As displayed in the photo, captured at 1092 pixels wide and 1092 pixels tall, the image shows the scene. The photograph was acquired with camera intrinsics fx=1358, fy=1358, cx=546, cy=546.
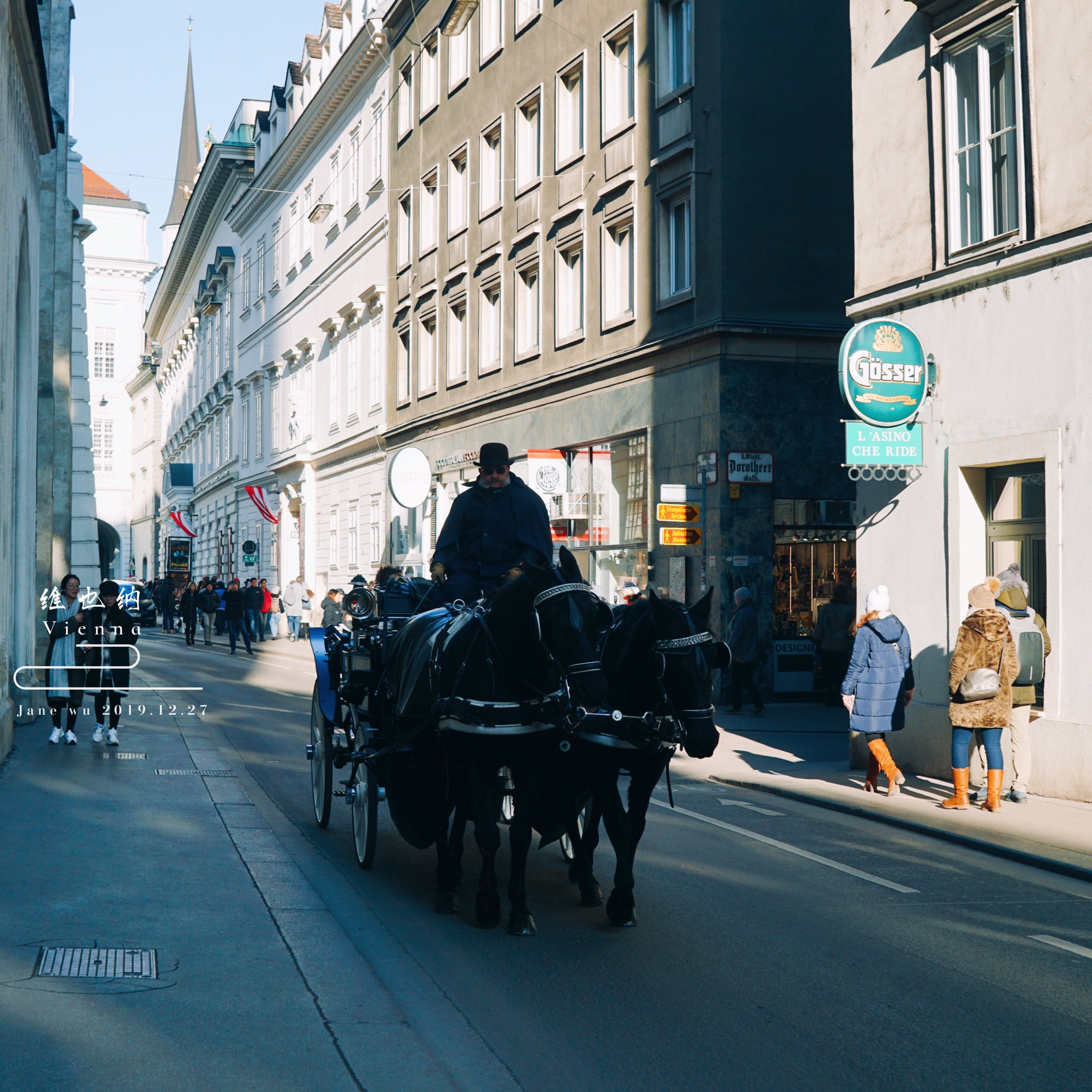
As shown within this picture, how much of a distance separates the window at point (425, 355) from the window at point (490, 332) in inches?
138

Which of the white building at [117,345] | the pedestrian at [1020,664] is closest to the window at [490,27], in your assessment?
the pedestrian at [1020,664]

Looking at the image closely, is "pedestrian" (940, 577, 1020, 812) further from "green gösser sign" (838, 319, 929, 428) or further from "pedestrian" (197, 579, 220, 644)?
"pedestrian" (197, 579, 220, 644)

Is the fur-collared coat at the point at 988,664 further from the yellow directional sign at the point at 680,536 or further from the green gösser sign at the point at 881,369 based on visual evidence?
the yellow directional sign at the point at 680,536

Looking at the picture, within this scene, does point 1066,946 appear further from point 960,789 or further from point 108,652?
point 108,652

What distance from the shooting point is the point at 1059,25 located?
11914mm

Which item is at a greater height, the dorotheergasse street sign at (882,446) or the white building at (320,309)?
the white building at (320,309)

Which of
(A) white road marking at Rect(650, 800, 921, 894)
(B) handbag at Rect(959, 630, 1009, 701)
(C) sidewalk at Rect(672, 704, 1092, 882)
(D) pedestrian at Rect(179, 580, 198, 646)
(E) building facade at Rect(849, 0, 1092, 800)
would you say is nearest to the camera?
(A) white road marking at Rect(650, 800, 921, 894)

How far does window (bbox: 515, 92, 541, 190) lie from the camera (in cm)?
2738

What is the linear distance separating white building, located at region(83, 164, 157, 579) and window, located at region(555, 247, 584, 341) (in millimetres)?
64811

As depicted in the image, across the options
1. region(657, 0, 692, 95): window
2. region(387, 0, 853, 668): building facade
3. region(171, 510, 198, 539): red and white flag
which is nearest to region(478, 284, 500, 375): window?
region(387, 0, 853, 668): building facade

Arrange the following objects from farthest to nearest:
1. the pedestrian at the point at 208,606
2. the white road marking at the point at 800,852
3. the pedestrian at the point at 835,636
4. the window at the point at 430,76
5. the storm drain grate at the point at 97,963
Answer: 1. the pedestrian at the point at 208,606
2. the window at the point at 430,76
3. the pedestrian at the point at 835,636
4. the white road marking at the point at 800,852
5. the storm drain grate at the point at 97,963

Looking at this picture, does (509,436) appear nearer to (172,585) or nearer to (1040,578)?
(1040,578)

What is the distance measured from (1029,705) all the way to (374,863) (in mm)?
6233

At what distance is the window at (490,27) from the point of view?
95.9ft
